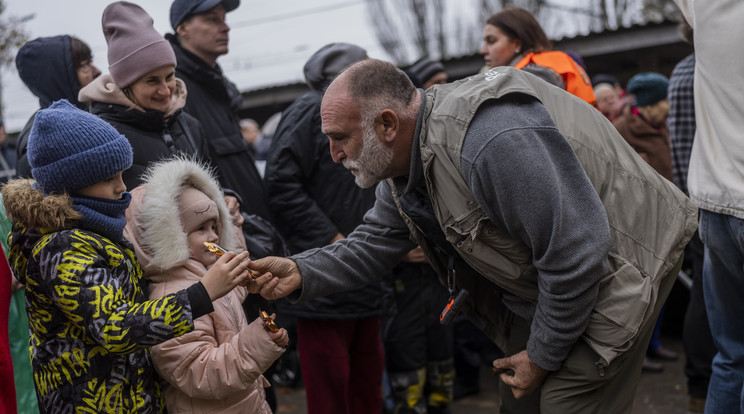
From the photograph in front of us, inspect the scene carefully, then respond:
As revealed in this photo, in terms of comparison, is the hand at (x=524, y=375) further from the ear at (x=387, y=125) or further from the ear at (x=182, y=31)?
the ear at (x=182, y=31)

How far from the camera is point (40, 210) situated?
214 cm

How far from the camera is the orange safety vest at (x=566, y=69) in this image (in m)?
3.73

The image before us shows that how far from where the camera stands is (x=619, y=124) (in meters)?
5.43

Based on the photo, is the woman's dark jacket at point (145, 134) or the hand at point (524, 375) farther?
the woman's dark jacket at point (145, 134)

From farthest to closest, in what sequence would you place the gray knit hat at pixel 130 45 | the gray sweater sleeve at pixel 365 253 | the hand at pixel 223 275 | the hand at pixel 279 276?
1. the gray knit hat at pixel 130 45
2. the gray sweater sleeve at pixel 365 253
3. the hand at pixel 279 276
4. the hand at pixel 223 275

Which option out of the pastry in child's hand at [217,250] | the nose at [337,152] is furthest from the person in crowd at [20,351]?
the nose at [337,152]

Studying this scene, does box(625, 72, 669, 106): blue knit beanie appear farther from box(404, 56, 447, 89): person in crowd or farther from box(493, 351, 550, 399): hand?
box(493, 351, 550, 399): hand

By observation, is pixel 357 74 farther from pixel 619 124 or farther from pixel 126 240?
pixel 619 124

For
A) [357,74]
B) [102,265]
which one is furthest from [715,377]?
[102,265]

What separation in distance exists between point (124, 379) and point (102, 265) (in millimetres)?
384

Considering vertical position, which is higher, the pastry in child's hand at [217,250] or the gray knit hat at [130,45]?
the gray knit hat at [130,45]

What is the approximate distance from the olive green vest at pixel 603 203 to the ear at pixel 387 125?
92 mm

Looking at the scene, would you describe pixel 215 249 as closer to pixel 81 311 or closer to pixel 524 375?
pixel 81 311

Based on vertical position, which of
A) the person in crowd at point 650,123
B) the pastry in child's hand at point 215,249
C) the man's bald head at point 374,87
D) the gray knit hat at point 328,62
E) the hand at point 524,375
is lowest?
the person in crowd at point 650,123
